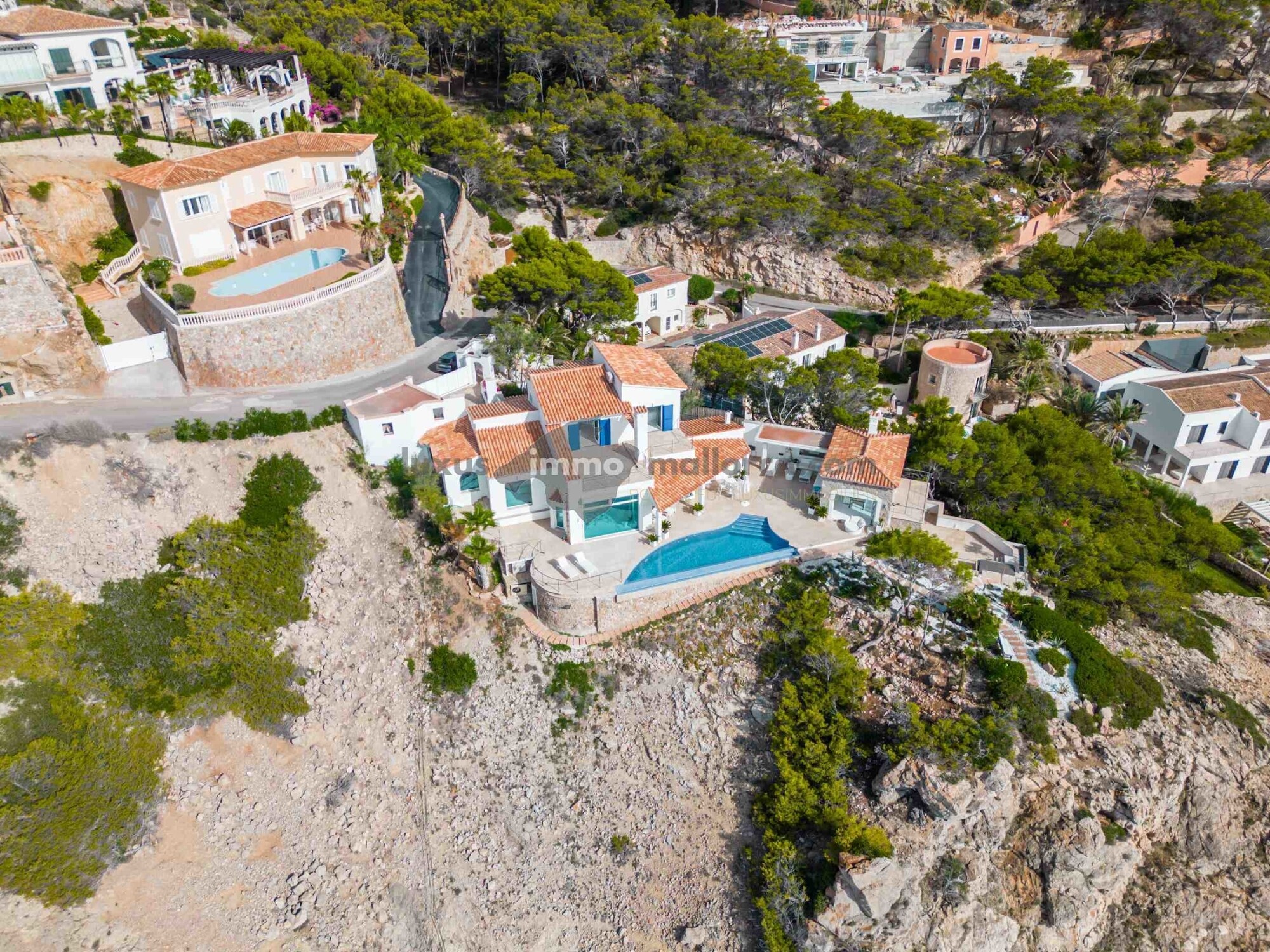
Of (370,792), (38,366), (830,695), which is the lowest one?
(370,792)

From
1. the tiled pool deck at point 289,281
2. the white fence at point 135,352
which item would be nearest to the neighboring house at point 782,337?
the tiled pool deck at point 289,281

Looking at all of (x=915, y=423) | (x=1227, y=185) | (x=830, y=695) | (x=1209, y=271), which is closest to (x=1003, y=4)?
(x=1227, y=185)

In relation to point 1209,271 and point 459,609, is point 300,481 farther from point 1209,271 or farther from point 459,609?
point 1209,271

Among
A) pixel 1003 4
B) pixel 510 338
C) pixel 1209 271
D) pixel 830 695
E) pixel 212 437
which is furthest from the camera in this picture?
pixel 1003 4

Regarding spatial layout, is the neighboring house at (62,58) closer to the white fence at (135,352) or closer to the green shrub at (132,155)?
the green shrub at (132,155)

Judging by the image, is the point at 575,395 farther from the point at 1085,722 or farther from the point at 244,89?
the point at 244,89

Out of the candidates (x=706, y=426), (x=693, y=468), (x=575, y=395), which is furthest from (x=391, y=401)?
(x=706, y=426)
